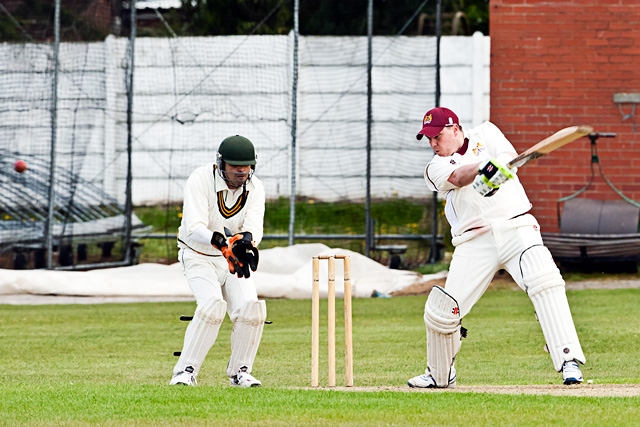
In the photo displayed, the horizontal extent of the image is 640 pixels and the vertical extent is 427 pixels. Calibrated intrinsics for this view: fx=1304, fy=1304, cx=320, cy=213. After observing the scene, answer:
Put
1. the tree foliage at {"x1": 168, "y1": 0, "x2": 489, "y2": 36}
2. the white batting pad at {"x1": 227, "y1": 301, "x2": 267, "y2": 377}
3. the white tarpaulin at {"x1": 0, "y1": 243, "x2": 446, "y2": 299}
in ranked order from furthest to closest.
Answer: the tree foliage at {"x1": 168, "y1": 0, "x2": 489, "y2": 36} < the white tarpaulin at {"x1": 0, "y1": 243, "x2": 446, "y2": 299} < the white batting pad at {"x1": 227, "y1": 301, "x2": 267, "y2": 377}

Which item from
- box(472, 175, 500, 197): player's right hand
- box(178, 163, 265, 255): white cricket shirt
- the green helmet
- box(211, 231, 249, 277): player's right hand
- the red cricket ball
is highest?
the green helmet

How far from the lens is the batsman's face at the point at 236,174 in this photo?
7.70m

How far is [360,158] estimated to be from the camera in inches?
693

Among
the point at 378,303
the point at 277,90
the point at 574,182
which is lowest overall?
the point at 378,303

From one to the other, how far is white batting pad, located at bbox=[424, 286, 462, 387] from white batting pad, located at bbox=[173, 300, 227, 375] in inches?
48.1

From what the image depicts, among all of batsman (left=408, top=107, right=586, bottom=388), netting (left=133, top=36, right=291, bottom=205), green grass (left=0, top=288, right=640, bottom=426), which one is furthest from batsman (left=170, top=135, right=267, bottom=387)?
netting (left=133, top=36, right=291, bottom=205)

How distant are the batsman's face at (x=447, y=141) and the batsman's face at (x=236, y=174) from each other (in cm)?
112

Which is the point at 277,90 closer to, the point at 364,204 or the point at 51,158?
the point at 364,204

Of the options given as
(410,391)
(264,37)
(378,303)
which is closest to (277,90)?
(264,37)

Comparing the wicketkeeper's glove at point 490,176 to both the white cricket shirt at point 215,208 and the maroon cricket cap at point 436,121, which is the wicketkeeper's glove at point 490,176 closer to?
the maroon cricket cap at point 436,121

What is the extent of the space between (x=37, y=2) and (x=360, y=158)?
15.4 ft

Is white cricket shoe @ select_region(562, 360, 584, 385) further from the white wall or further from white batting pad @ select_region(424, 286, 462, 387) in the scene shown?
the white wall

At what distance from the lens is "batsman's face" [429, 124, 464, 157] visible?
7648 millimetres

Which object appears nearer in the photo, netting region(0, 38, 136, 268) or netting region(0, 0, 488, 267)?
netting region(0, 38, 136, 268)
